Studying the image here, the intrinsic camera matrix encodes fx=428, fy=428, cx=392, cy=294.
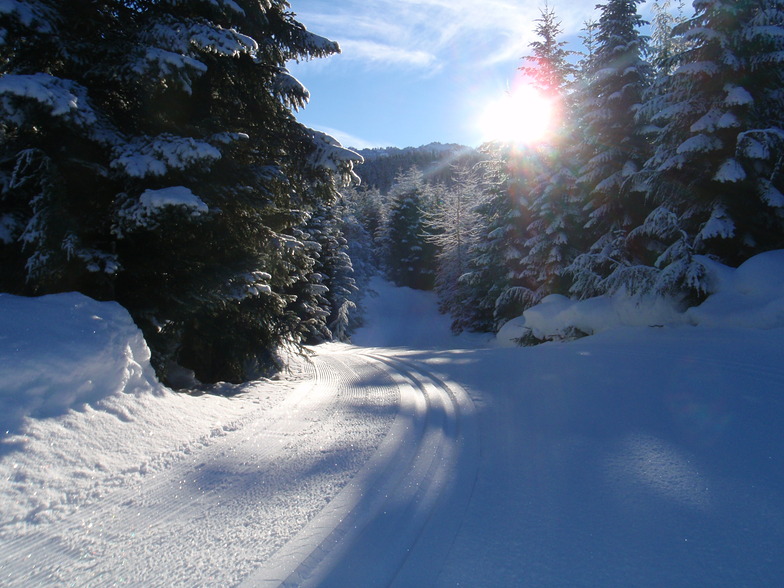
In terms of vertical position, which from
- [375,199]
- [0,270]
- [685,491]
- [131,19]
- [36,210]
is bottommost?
[685,491]

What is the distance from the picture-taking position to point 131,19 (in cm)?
654

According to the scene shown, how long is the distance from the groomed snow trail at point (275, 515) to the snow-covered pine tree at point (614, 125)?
10.9m

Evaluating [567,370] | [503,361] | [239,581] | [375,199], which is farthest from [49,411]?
[375,199]

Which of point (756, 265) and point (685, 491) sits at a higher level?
point (756, 265)

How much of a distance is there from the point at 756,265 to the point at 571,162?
1059 cm

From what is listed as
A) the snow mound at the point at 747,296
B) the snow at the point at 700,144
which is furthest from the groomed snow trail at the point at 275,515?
the snow at the point at 700,144

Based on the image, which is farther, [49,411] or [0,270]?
[0,270]

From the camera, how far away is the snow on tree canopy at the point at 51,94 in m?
4.30

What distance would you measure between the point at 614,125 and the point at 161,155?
47.1 feet

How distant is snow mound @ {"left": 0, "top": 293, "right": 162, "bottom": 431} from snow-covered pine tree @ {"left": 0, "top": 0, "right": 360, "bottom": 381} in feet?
1.95

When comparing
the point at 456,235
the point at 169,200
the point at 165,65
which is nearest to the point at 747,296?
the point at 169,200

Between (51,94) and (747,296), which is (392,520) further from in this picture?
(747,296)

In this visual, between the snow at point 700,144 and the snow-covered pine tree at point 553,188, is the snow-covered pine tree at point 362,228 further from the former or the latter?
the snow at point 700,144

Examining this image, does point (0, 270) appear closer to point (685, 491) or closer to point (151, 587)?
point (151, 587)
